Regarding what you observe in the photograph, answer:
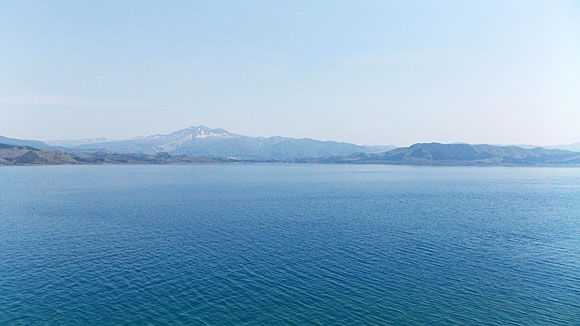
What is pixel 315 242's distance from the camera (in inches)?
2247

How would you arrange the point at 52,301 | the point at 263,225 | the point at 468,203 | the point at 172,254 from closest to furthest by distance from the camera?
the point at 52,301
the point at 172,254
the point at 263,225
the point at 468,203

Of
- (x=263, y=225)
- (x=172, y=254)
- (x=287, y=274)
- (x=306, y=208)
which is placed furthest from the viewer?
(x=306, y=208)

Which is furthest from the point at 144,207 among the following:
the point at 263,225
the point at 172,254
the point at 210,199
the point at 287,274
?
the point at 287,274

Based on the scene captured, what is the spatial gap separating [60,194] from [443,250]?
407ft

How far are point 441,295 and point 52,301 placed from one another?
39149 mm

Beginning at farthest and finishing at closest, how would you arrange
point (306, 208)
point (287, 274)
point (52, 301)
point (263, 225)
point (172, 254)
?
point (306, 208), point (263, 225), point (172, 254), point (287, 274), point (52, 301)

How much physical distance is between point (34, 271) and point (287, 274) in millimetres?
30621

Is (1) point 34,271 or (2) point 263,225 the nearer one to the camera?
(1) point 34,271

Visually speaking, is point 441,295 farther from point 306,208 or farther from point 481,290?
point 306,208

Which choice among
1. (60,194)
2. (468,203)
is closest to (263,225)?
(468,203)

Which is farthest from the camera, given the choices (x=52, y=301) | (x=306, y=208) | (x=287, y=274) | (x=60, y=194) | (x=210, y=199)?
(x=60, y=194)

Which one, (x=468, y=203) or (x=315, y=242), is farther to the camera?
(x=468, y=203)

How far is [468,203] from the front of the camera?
105 meters

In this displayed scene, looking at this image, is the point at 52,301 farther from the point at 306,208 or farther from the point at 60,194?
the point at 60,194
